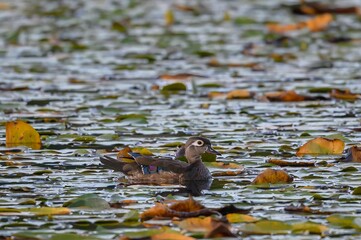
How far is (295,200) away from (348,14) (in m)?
18.4

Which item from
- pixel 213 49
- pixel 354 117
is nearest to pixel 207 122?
pixel 354 117

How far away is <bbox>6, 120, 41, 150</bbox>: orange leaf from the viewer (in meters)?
13.3

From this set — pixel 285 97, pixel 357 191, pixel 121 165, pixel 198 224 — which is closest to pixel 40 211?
pixel 198 224

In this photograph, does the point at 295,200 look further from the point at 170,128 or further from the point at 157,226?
the point at 170,128

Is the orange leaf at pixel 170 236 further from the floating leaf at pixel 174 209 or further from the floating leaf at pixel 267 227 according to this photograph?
the floating leaf at pixel 174 209

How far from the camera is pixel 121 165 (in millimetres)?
11711

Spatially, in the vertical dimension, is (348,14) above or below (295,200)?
above

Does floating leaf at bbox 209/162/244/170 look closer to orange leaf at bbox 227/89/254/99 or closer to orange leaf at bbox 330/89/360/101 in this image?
orange leaf at bbox 227/89/254/99

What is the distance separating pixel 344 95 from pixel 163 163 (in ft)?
19.5

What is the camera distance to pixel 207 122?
49.7 ft

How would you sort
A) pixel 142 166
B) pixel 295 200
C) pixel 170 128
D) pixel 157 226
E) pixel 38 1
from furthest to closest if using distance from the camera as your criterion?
pixel 38 1
pixel 170 128
pixel 142 166
pixel 295 200
pixel 157 226

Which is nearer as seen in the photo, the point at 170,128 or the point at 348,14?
the point at 170,128

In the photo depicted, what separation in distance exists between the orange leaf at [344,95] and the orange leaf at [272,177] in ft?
19.8

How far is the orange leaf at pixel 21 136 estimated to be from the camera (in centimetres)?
1328
